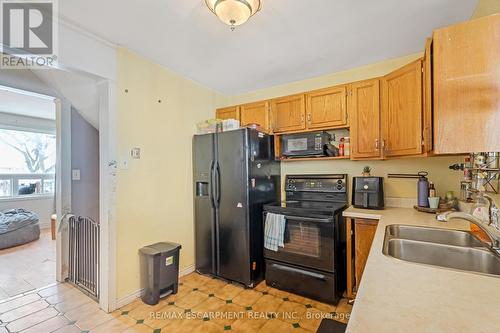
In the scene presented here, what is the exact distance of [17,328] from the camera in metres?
1.90

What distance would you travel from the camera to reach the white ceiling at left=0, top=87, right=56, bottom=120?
3891 mm

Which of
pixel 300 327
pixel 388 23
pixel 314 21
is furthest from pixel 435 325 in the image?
pixel 388 23

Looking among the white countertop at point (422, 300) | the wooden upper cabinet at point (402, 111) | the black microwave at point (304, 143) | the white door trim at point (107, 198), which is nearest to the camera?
the white countertop at point (422, 300)

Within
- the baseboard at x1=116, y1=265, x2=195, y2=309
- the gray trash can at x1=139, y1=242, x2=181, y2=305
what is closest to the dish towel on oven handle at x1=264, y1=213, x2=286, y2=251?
the gray trash can at x1=139, y1=242, x2=181, y2=305

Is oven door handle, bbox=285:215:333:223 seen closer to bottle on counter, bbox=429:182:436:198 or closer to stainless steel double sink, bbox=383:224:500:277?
stainless steel double sink, bbox=383:224:500:277

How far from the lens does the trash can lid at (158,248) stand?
7.45 ft

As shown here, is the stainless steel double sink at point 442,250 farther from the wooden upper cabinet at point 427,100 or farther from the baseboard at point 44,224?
the baseboard at point 44,224

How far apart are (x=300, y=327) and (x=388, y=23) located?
2.54 metres

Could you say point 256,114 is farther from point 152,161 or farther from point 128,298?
point 128,298

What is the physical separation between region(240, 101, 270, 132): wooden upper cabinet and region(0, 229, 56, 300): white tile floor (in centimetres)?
301

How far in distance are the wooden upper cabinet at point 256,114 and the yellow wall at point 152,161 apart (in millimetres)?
577

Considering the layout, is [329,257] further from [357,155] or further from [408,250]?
[357,155]

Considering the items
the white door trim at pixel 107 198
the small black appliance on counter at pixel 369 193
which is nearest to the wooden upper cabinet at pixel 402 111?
the small black appliance on counter at pixel 369 193

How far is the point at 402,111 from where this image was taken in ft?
6.79
